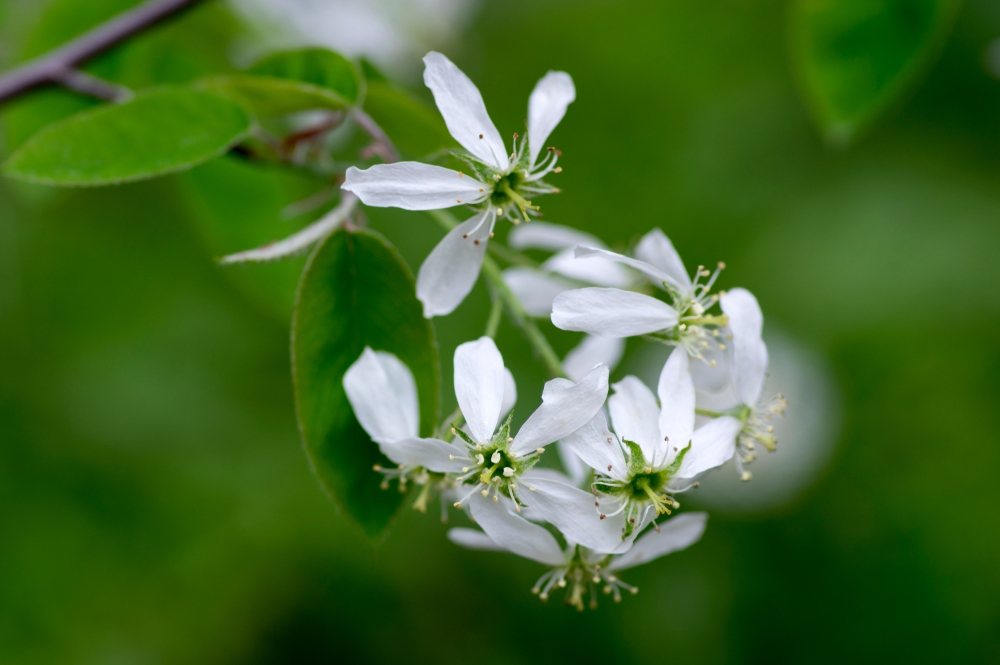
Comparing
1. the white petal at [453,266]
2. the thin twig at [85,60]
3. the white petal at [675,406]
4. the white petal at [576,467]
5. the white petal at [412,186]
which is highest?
the thin twig at [85,60]

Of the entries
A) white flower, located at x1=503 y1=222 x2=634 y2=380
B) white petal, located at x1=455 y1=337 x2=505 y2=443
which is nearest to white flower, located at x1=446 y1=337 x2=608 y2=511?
white petal, located at x1=455 y1=337 x2=505 y2=443

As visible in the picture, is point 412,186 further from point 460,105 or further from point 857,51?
point 857,51

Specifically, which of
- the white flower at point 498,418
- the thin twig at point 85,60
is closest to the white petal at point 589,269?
the white flower at point 498,418

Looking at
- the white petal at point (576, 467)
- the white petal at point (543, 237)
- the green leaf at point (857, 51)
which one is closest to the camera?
the white petal at point (576, 467)

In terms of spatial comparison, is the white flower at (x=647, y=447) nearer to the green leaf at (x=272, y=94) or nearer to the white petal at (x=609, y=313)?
the white petal at (x=609, y=313)

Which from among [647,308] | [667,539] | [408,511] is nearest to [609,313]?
[647,308]

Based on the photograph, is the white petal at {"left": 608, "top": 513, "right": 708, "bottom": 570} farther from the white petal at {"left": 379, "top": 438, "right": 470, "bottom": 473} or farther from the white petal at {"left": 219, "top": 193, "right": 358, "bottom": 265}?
the white petal at {"left": 219, "top": 193, "right": 358, "bottom": 265}
